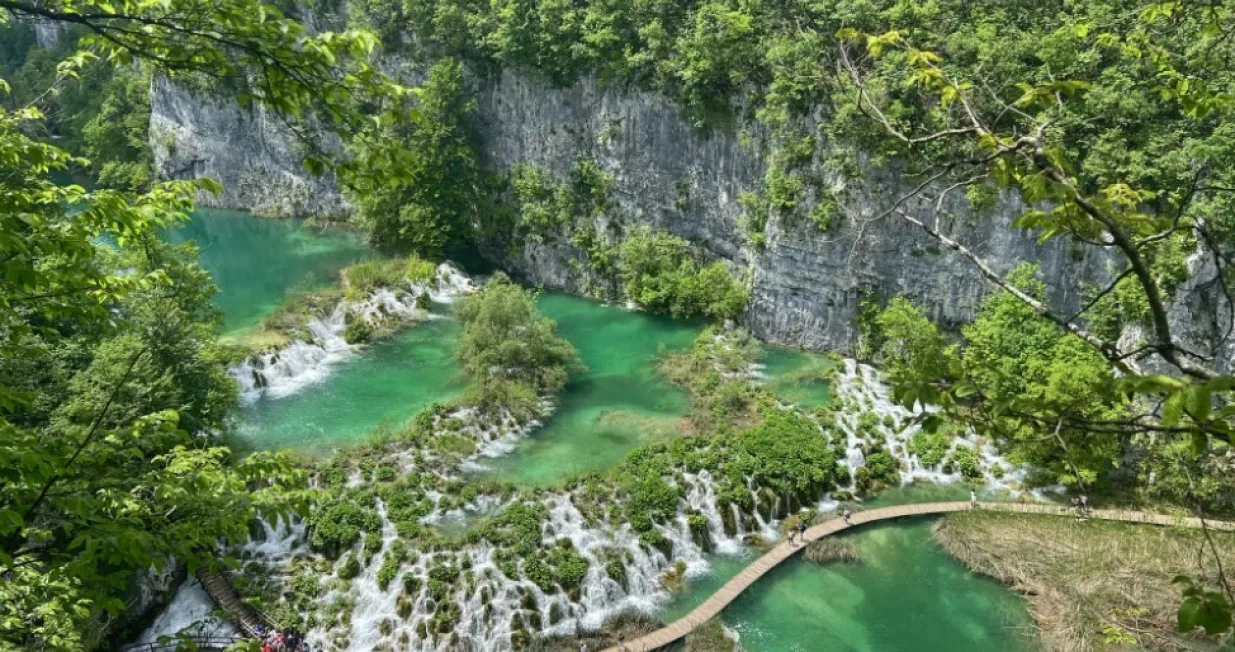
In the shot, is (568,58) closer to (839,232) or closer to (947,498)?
(839,232)

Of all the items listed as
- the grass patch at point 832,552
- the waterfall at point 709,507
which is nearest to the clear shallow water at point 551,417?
the waterfall at point 709,507

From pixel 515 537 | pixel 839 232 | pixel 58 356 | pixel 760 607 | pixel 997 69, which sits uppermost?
pixel 997 69

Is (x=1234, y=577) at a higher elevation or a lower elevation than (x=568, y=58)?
lower

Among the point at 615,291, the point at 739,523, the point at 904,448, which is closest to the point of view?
the point at 739,523

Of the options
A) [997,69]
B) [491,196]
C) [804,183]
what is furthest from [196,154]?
[997,69]

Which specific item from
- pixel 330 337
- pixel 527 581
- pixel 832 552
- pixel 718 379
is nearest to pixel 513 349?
pixel 718 379

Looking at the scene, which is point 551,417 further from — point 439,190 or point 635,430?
point 439,190

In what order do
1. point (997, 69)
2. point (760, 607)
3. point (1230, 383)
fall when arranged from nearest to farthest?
point (1230, 383) → point (760, 607) → point (997, 69)

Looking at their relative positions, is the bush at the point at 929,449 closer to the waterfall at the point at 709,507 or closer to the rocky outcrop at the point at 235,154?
the waterfall at the point at 709,507
